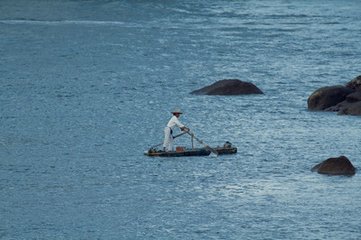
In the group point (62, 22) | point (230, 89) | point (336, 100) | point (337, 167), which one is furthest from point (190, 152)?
point (62, 22)

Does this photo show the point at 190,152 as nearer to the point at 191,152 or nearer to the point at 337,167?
the point at 191,152

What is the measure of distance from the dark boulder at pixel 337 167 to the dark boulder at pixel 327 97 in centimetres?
1156

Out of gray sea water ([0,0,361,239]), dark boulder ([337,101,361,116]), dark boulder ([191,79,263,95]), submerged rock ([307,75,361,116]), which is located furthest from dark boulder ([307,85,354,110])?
dark boulder ([191,79,263,95])

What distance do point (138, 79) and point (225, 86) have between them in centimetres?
674

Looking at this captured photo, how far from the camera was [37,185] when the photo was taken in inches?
1487

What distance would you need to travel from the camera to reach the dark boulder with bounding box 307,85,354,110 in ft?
166

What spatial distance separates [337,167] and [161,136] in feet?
26.6

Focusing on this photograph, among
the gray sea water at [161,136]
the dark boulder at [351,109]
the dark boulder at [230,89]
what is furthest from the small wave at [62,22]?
the dark boulder at [351,109]

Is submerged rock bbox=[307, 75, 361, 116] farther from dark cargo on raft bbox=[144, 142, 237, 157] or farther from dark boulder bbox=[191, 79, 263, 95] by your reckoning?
dark cargo on raft bbox=[144, 142, 237, 157]

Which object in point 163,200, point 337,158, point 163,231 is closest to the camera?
point 163,231

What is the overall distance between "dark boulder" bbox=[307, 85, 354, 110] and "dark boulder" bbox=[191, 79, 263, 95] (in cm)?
494

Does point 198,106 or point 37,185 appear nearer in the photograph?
point 37,185

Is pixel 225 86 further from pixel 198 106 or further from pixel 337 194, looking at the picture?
pixel 337 194

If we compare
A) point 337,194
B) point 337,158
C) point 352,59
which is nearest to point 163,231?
point 337,194
